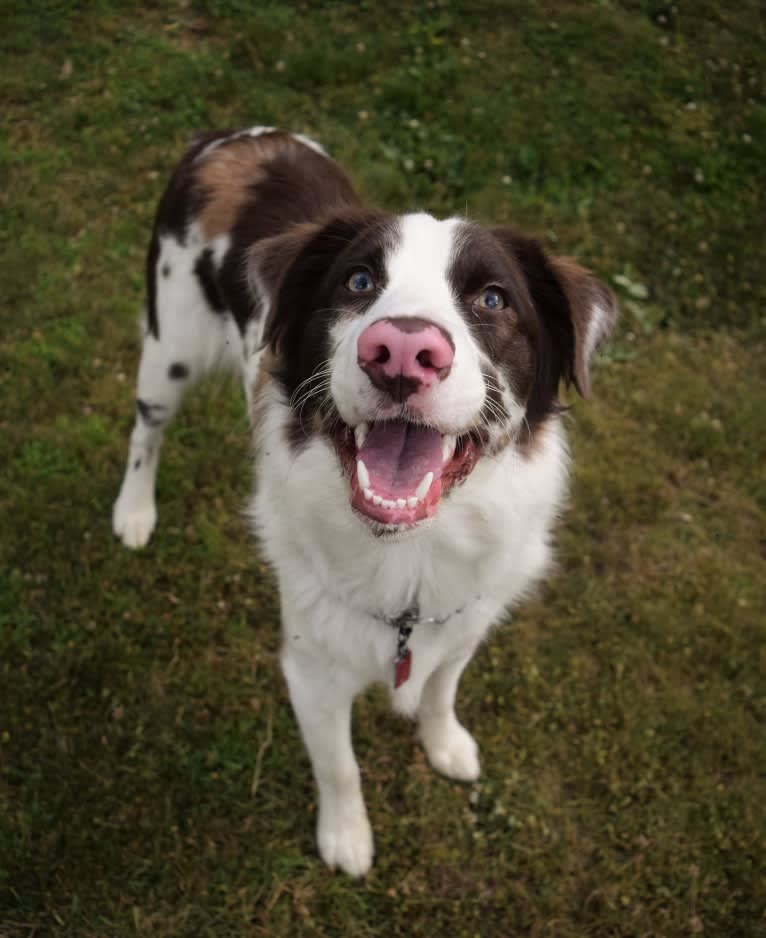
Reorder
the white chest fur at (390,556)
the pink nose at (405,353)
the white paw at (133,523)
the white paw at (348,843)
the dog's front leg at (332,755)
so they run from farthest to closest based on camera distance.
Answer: the white paw at (133,523) → the white paw at (348,843) → the dog's front leg at (332,755) → the white chest fur at (390,556) → the pink nose at (405,353)

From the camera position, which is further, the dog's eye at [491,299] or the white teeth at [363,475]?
the dog's eye at [491,299]

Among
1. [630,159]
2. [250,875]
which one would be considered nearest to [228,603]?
[250,875]

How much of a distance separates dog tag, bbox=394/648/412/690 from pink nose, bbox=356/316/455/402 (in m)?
1.02

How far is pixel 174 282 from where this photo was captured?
3.36 metres

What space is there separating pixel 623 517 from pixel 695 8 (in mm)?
4844

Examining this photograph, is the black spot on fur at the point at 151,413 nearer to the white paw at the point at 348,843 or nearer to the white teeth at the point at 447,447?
the white paw at the point at 348,843

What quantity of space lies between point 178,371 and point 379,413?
1.86 m

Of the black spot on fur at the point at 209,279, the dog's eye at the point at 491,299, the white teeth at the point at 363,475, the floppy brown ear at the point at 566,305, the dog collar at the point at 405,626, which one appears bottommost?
the dog collar at the point at 405,626

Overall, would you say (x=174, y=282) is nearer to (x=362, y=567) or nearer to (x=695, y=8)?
(x=362, y=567)

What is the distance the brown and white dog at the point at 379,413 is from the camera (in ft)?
6.71

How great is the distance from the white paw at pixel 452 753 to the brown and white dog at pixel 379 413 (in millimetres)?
58

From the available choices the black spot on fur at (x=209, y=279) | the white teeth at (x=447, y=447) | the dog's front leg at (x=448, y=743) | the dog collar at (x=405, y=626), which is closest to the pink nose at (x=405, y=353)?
the white teeth at (x=447, y=447)

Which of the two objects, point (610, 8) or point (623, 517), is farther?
point (610, 8)

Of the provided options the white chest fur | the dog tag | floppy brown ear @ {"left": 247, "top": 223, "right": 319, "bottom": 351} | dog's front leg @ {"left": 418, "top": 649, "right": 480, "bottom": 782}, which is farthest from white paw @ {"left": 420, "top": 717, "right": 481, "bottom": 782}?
floppy brown ear @ {"left": 247, "top": 223, "right": 319, "bottom": 351}
